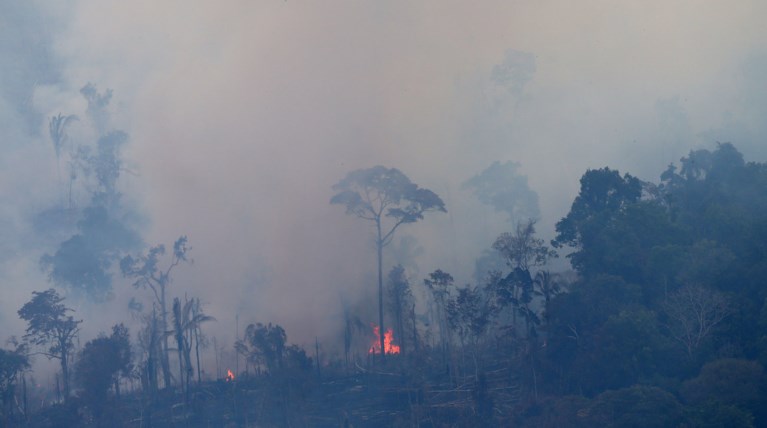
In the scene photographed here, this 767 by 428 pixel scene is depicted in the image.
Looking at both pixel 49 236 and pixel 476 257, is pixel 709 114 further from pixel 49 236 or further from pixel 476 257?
pixel 49 236

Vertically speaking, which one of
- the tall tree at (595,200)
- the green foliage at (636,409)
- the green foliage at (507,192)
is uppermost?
the green foliage at (507,192)

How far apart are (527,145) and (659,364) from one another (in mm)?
64035

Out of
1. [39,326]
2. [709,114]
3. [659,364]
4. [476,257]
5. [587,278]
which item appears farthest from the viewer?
[709,114]

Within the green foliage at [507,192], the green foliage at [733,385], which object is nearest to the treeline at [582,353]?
the green foliage at [733,385]

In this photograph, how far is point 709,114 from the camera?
106m

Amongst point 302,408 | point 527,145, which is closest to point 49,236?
point 302,408

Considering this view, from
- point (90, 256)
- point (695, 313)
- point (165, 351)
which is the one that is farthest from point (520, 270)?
point (90, 256)

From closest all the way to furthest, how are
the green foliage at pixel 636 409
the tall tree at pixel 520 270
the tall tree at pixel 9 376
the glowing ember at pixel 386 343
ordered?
the green foliage at pixel 636 409
the tall tree at pixel 520 270
the tall tree at pixel 9 376
the glowing ember at pixel 386 343

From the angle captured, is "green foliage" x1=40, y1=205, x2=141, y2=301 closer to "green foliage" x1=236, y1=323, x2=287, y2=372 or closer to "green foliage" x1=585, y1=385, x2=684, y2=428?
"green foliage" x1=236, y1=323, x2=287, y2=372

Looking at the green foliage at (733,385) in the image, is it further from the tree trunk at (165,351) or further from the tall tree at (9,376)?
the tall tree at (9,376)

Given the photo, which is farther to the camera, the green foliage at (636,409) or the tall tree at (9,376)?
the tall tree at (9,376)

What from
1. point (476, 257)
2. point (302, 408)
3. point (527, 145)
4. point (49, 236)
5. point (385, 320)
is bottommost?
point (302, 408)

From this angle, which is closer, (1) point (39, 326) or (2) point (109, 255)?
(1) point (39, 326)

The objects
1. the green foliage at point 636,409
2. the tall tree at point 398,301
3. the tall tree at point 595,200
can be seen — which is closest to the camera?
the green foliage at point 636,409
